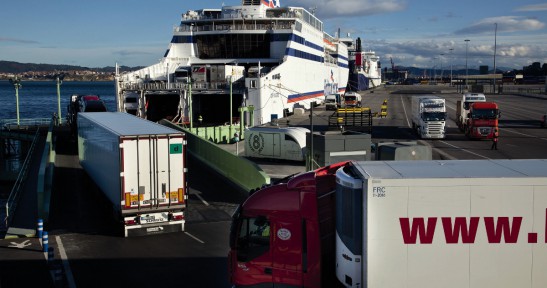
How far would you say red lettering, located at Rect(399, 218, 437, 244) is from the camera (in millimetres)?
8773

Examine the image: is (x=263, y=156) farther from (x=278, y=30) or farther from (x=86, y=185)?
(x=278, y=30)

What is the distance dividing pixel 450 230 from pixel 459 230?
0.48ft

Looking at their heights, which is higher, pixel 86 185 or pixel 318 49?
pixel 318 49

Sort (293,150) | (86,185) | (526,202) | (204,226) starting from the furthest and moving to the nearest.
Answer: (293,150) → (86,185) → (204,226) → (526,202)

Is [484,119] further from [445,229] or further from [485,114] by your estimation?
[445,229]

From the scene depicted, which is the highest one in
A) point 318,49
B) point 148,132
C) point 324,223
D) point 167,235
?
point 318,49

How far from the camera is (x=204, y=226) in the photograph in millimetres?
18438

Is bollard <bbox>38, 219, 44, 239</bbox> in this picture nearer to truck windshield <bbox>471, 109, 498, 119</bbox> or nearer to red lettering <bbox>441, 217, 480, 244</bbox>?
red lettering <bbox>441, 217, 480, 244</bbox>

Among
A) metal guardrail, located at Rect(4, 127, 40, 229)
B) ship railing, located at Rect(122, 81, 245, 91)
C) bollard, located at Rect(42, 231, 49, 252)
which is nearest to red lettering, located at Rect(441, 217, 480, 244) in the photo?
bollard, located at Rect(42, 231, 49, 252)

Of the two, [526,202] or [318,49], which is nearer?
[526,202]

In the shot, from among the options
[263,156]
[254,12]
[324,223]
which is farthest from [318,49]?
[324,223]

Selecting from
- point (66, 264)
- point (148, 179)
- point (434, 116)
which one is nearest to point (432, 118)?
point (434, 116)

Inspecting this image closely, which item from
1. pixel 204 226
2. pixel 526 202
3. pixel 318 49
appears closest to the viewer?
pixel 526 202

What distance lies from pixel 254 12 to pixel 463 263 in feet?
180
